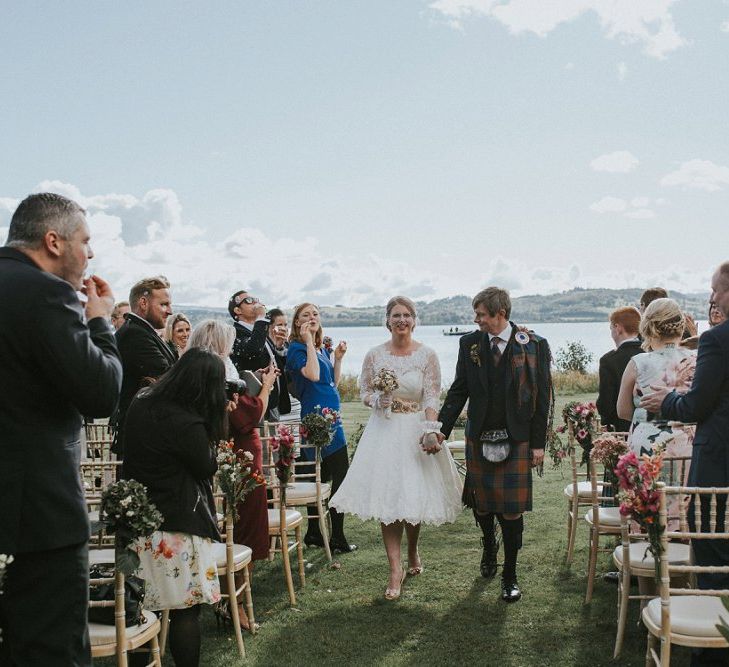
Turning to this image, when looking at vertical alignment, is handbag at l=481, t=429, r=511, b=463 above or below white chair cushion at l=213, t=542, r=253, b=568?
above

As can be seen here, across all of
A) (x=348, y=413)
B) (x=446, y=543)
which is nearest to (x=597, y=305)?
(x=348, y=413)

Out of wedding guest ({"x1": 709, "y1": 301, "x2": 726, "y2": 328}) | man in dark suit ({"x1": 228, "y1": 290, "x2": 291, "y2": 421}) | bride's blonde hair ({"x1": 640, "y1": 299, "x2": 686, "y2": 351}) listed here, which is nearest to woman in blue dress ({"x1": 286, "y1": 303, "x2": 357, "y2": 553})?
man in dark suit ({"x1": 228, "y1": 290, "x2": 291, "y2": 421})

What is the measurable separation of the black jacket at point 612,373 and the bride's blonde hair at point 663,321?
1368 millimetres

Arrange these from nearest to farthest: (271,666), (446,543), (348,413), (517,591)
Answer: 1. (271,666)
2. (517,591)
3. (446,543)
4. (348,413)

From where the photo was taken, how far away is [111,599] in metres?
3.55

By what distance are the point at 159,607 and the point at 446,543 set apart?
3.82m

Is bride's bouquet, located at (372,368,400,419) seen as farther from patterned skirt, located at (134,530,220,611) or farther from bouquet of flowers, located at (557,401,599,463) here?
patterned skirt, located at (134,530,220,611)

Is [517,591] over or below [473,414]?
below

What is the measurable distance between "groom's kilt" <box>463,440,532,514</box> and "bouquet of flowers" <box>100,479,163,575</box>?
118 inches

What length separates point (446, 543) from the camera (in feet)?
23.8

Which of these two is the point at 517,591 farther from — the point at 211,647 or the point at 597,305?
the point at 597,305

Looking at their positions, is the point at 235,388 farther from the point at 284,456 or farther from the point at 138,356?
the point at 284,456

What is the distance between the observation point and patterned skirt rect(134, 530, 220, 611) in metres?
3.90

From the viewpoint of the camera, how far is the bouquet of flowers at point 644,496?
11.0ft
